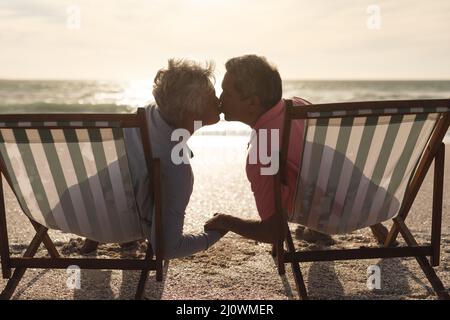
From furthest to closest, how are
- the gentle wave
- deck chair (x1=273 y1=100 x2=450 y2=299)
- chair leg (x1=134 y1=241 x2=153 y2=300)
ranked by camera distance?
the gentle wave < chair leg (x1=134 y1=241 x2=153 y2=300) < deck chair (x1=273 y1=100 x2=450 y2=299)

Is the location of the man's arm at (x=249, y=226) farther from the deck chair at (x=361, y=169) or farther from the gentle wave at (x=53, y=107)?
the gentle wave at (x=53, y=107)

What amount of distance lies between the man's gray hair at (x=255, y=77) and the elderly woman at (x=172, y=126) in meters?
0.16

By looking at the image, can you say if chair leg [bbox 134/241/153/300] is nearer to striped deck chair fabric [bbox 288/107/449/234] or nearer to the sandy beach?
the sandy beach

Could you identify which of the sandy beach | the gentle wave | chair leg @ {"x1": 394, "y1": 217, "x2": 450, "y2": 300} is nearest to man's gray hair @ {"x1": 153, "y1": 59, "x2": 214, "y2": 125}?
the sandy beach

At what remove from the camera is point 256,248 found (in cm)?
363

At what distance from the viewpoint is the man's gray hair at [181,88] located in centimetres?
263

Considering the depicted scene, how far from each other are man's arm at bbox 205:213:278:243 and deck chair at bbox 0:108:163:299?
1.31ft

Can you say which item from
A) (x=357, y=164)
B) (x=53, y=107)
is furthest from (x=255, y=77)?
(x=53, y=107)

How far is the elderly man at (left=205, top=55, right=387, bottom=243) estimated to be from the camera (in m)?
2.79

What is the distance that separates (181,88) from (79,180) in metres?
0.70

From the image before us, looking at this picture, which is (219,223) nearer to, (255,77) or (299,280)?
(299,280)

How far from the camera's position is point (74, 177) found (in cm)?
271

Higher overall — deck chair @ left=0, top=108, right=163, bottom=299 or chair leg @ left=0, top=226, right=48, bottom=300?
deck chair @ left=0, top=108, right=163, bottom=299

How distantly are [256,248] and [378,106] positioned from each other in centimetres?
147
